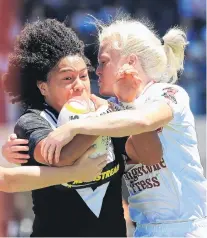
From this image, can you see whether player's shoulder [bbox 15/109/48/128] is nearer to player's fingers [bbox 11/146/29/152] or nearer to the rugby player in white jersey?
player's fingers [bbox 11/146/29/152]

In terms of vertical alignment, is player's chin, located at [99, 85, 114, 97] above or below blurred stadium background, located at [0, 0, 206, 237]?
below

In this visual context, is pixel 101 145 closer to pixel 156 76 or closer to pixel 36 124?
pixel 36 124

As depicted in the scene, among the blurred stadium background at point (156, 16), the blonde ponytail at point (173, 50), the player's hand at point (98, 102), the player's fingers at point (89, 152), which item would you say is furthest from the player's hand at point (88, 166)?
the blurred stadium background at point (156, 16)

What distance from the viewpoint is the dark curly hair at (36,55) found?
2551 millimetres

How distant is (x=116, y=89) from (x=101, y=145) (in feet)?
0.77

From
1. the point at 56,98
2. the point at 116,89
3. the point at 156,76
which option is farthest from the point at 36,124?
the point at 156,76

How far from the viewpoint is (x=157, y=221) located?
262cm

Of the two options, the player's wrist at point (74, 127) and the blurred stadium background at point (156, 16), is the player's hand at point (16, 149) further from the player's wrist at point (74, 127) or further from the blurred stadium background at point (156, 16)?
the blurred stadium background at point (156, 16)

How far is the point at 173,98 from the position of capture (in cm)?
249

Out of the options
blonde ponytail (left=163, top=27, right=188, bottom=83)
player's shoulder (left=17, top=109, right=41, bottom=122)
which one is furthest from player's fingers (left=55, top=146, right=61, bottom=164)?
blonde ponytail (left=163, top=27, right=188, bottom=83)

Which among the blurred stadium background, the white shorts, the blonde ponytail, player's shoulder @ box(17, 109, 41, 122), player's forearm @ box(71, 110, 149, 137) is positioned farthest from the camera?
the blurred stadium background

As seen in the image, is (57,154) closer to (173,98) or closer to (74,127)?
(74,127)

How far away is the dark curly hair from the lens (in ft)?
8.37

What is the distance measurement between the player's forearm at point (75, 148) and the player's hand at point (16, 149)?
6.9 inches
